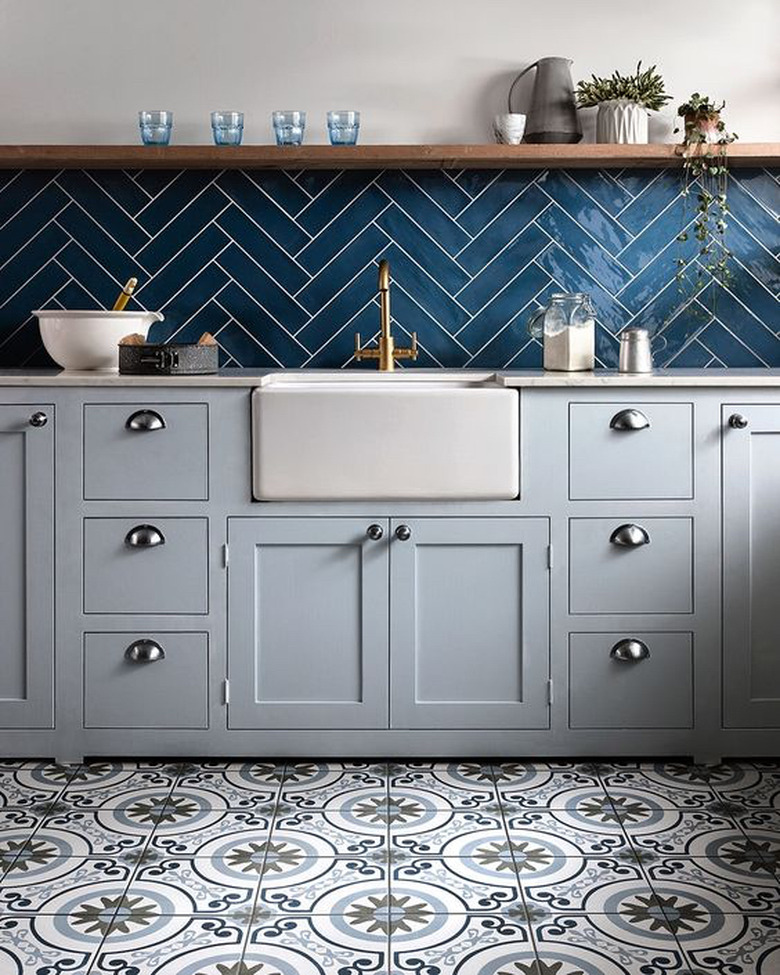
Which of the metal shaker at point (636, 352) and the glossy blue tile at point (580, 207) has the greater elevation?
the glossy blue tile at point (580, 207)

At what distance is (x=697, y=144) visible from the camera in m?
3.45

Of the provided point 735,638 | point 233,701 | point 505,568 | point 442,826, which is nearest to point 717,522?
point 735,638

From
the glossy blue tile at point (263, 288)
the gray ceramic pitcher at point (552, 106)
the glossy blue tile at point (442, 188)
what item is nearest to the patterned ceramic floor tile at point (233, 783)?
the glossy blue tile at point (263, 288)

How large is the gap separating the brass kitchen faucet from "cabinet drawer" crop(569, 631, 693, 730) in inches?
38.1

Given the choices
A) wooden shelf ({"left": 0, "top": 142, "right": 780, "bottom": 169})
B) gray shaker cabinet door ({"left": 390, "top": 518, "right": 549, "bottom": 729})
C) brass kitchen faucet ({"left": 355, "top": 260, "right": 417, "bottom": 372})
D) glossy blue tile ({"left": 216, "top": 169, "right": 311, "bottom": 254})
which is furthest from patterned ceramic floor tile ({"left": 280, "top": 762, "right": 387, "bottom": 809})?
wooden shelf ({"left": 0, "top": 142, "right": 780, "bottom": 169})

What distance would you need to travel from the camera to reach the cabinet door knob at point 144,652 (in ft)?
10.1

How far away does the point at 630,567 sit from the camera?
3111 mm

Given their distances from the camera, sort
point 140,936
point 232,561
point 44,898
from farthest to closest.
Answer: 1. point 232,561
2. point 44,898
3. point 140,936

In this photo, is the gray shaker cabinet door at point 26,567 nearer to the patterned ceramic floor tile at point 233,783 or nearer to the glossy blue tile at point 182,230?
the patterned ceramic floor tile at point 233,783

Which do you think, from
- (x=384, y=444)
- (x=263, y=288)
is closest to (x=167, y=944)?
(x=384, y=444)

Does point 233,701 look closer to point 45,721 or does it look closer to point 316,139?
point 45,721

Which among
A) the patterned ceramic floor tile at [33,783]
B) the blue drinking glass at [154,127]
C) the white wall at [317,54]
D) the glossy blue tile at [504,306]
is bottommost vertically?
the patterned ceramic floor tile at [33,783]

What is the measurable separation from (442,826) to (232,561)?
835 millimetres

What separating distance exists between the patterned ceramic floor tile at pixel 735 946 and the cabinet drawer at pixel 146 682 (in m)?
1.37
